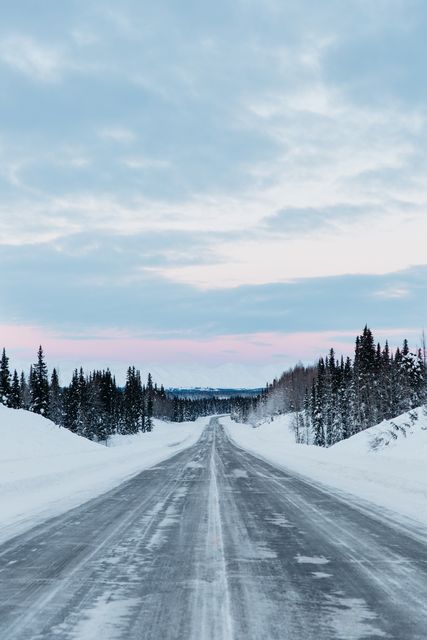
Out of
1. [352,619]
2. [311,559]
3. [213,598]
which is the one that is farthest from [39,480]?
[352,619]

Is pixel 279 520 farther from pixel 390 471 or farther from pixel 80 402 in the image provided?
pixel 80 402

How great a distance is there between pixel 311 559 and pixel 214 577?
1.44 m

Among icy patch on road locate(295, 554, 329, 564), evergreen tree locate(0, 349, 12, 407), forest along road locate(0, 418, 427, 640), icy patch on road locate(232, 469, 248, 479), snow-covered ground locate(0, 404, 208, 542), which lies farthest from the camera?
evergreen tree locate(0, 349, 12, 407)

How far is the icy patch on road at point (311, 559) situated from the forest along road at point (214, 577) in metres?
0.01

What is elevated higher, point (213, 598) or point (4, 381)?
point (4, 381)

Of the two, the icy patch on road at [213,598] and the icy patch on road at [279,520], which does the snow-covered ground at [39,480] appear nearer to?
the icy patch on road at [213,598]

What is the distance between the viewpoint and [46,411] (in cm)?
8156

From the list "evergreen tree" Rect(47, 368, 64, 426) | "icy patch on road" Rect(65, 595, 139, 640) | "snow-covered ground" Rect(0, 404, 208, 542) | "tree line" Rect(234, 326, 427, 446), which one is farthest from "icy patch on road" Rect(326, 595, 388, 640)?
"evergreen tree" Rect(47, 368, 64, 426)

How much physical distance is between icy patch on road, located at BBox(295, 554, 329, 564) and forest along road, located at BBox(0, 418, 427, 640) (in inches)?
0.5

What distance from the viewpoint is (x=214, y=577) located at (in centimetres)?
575

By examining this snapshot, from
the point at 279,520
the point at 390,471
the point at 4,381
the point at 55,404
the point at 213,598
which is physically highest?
the point at 4,381

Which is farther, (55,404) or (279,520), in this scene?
(55,404)

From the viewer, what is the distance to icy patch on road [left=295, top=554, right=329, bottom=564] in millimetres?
6480

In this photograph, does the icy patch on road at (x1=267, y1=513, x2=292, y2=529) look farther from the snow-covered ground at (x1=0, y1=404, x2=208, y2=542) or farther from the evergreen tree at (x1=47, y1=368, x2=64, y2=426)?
the evergreen tree at (x1=47, y1=368, x2=64, y2=426)
